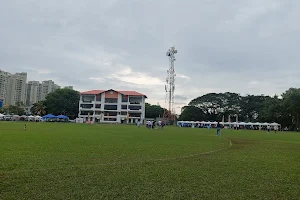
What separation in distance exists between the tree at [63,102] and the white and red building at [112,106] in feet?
13.4

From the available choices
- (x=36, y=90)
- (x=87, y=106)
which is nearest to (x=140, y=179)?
(x=87, y=106)

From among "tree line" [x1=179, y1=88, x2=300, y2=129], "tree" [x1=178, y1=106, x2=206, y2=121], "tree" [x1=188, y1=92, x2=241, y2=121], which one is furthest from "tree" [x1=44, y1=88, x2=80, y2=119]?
"tree" [x1=188, y1=92, x2=241, y2=121]

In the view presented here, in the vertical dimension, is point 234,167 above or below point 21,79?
below

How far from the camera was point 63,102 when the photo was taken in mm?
107312

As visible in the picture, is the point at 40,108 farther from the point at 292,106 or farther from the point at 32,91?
the point at 292,106

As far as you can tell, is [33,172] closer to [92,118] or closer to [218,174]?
[218,174]

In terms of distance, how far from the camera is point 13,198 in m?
5.54

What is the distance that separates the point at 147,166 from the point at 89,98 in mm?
102880

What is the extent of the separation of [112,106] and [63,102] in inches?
731

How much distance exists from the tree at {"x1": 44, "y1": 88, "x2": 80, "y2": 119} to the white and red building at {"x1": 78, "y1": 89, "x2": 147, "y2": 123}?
4097 millimetres

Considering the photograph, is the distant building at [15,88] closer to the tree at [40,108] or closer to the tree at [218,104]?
the tree at [40,108]

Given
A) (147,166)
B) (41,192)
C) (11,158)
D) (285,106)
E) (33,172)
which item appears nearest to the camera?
(41,192)

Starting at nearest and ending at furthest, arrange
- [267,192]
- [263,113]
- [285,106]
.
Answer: [267,192]
[285,106]
[263,113]

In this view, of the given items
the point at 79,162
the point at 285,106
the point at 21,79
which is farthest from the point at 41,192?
the point at 21,79
